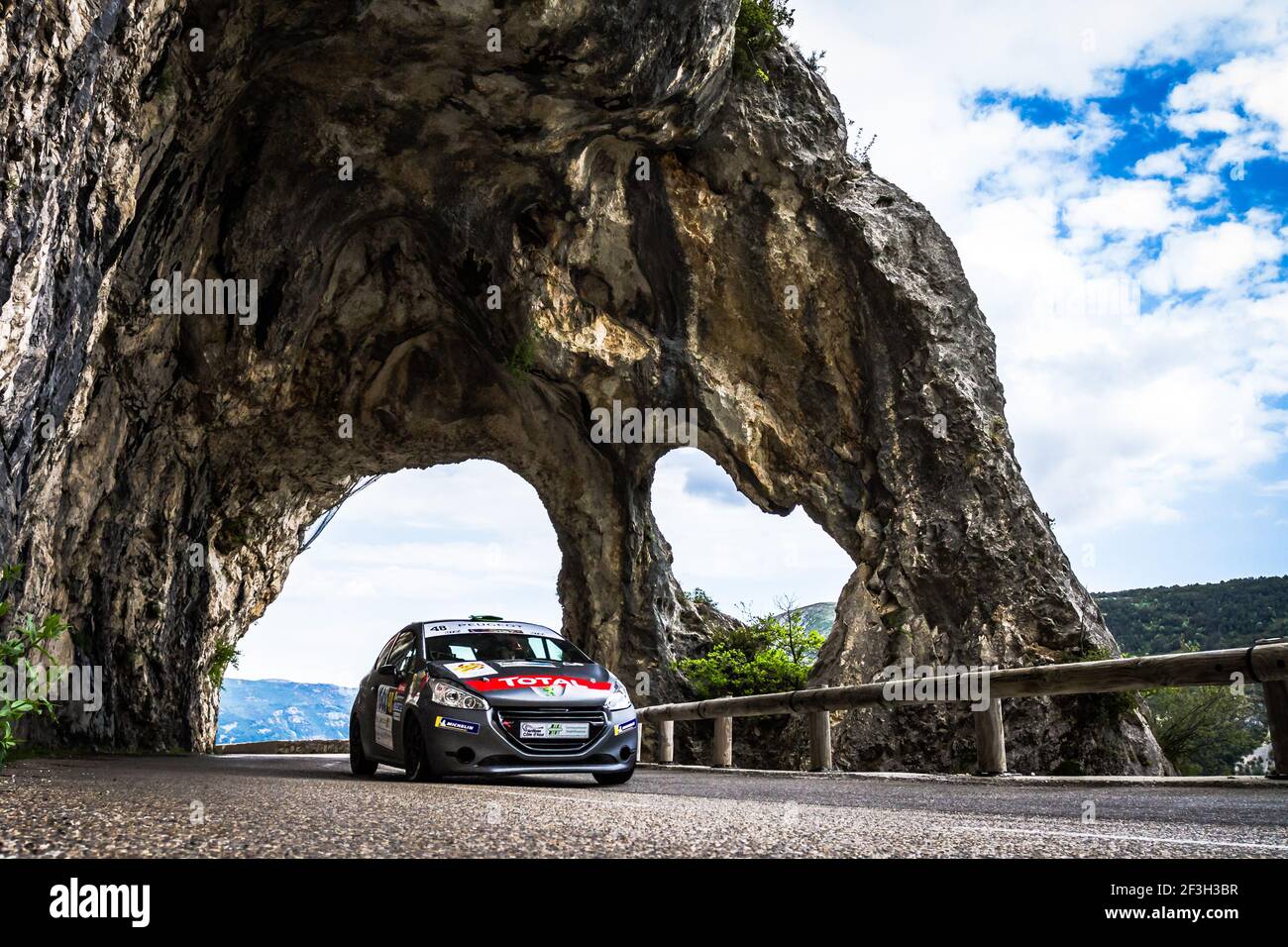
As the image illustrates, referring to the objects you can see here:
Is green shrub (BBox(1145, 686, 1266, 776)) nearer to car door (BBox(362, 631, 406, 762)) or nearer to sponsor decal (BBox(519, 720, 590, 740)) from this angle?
sponsor decal (BBox(519, 720, 590, 740))

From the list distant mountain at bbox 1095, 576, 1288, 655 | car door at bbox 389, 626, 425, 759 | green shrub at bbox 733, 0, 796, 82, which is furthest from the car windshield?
distant mountain at bbox 1095, 576, 1288, 655

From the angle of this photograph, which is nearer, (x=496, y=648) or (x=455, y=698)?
(x=455, y=698)

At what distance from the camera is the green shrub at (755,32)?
17281mm

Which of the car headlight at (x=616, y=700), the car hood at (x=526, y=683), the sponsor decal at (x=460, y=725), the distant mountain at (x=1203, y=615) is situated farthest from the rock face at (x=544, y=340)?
the distant mountain at (x=1203, y=615)

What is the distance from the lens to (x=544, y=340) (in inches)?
696

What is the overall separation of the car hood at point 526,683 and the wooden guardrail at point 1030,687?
3.13 metres

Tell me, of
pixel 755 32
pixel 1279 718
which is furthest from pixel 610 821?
pixel 755 32

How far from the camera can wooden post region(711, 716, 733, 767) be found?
1327 centimetres

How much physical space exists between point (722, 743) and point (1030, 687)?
5.46m

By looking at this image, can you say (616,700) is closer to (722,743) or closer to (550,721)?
(550,721)

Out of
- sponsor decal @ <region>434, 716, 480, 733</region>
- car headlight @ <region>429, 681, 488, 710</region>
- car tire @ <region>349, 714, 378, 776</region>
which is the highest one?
car headlight @ <region>429, 681, 488, 710</region>

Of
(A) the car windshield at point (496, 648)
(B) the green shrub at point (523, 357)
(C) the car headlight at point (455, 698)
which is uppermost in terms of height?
(B) the green shrub at point (523, 357)

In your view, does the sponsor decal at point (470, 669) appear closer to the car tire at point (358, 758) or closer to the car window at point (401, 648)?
the car window at point (401, 648)

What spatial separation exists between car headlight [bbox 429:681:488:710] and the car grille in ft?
0.52
